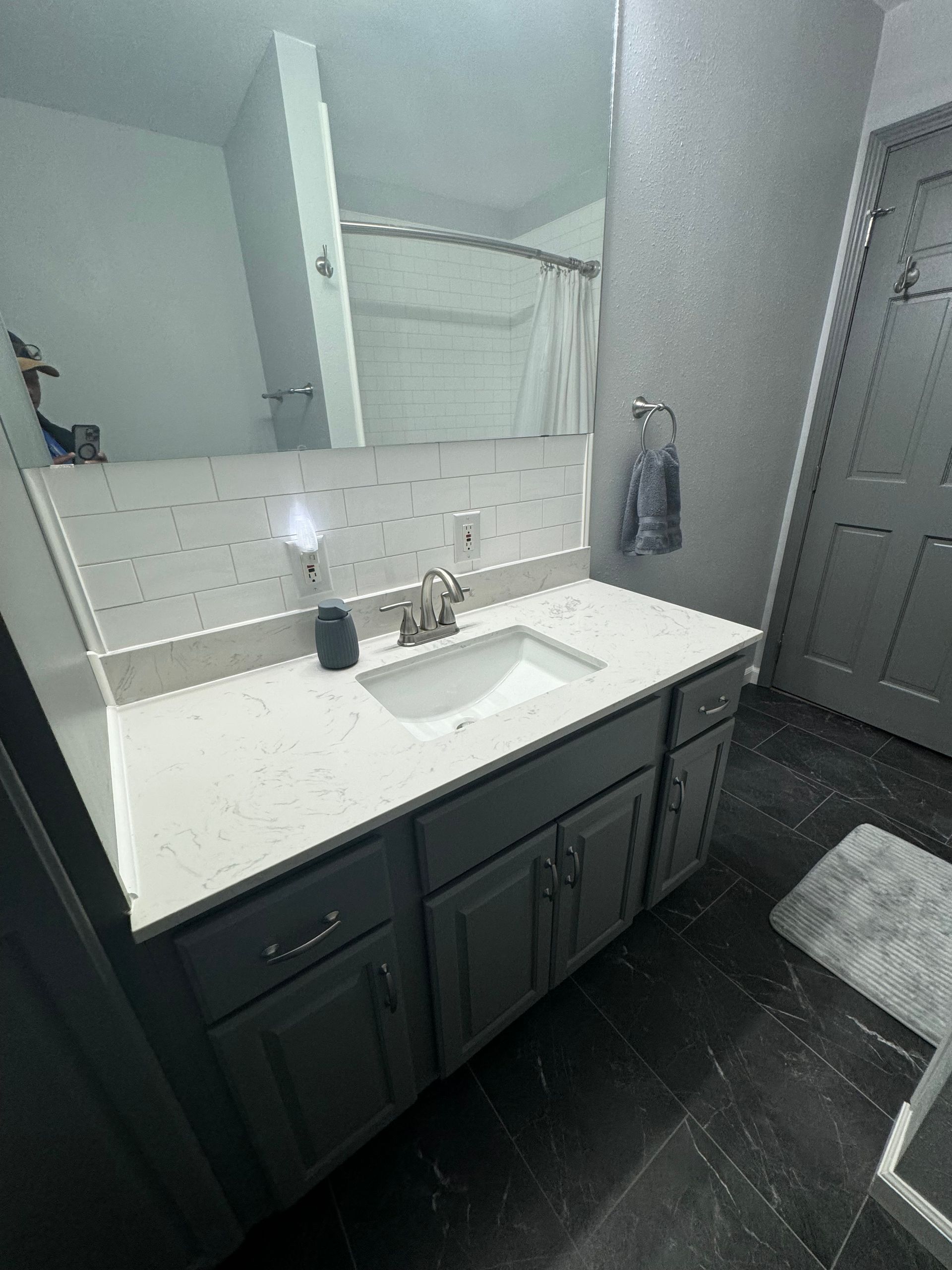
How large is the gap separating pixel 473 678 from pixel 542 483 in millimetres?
599

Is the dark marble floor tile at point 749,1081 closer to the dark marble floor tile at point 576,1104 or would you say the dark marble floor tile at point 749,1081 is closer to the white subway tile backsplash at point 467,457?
the dark marble floor tile at point 576,1104

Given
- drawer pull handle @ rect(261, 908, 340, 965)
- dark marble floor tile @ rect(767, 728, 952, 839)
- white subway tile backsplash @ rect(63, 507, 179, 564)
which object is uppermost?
white subway tile backsplash @ rect(63, 507, 179, 564)

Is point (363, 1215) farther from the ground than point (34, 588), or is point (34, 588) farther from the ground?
point (34, 588)

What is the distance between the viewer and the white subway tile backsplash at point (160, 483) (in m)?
0.88

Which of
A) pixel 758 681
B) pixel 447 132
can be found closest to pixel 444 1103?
pixel 447 132

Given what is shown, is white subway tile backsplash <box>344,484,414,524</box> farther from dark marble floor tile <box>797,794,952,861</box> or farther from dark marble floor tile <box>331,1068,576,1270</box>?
dark marble floor tile <box>797,794,952,861</box>

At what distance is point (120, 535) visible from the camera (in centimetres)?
90

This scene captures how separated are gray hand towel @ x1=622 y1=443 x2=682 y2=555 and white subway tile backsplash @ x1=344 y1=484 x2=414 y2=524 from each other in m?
0.75

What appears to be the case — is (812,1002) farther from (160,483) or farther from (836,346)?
(836,346)

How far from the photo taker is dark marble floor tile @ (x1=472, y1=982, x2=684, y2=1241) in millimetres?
955

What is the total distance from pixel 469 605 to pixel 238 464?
642 mm

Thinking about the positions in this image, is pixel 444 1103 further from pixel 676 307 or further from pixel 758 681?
pixel 758 681

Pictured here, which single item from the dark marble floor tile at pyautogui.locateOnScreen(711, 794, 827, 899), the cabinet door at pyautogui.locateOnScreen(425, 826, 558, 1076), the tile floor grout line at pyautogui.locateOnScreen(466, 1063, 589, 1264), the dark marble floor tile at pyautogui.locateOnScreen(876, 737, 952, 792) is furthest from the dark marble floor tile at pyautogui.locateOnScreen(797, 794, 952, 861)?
the tile floor grout line at pyautogui.locateOnScreen(466, 1063, 589, 1264)

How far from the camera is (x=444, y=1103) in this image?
107 centimetres
